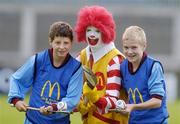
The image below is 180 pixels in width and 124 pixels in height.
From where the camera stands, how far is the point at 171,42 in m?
55.1

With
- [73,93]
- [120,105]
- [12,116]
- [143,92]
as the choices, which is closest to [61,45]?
[73,93]

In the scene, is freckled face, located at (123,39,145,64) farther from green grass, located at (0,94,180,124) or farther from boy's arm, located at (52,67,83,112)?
green grass, located at (0,94,180,124)

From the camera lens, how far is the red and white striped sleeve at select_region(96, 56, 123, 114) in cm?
988

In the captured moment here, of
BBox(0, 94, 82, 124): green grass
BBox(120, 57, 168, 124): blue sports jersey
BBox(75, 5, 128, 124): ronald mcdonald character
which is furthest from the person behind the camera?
BBox(0, 94, 82, 124): green grass

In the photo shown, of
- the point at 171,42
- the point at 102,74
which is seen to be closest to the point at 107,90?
the point at 102,74

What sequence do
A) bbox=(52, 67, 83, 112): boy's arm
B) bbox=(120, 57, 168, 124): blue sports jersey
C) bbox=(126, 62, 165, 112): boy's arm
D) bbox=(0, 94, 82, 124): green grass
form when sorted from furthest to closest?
1. bbox=(0, 94, 82, 124): green grass
2. bbox=(120, 57, 168, 124): blue sports jersey
3. bbox=(126, 62, 165, 112): boy's arm
4. bbox=(52, 67, 83, 112): boy's arm

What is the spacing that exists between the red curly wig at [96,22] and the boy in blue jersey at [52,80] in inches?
16.8

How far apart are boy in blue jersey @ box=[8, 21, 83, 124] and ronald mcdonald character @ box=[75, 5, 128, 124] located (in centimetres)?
34

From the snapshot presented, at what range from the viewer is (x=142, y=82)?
9.83 m

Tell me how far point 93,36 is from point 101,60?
0.30 meters

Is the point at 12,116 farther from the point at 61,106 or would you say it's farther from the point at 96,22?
the point at 61,106

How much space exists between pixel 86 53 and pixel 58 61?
23.6 inches

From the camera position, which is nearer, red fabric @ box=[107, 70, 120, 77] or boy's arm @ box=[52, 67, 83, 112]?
boy's arm @ box=[52, 67, 83, 112]

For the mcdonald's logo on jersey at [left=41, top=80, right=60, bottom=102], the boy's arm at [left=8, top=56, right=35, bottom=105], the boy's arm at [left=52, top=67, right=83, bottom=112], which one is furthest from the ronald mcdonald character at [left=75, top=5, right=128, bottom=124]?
the boy's arm at [left=8, top=56, right=35, bottom=105]
